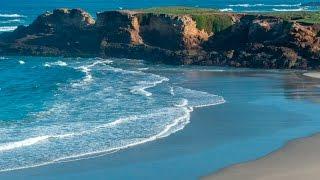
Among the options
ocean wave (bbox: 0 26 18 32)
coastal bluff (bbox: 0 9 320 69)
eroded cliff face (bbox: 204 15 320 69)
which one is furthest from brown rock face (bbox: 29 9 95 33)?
ocean wave (bbox: 0 26 18 32)

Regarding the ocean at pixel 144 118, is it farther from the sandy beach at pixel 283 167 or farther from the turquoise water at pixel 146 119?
the sandy beach at pixel 283 167

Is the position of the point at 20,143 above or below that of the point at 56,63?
above

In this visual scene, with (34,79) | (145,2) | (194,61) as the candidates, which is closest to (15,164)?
(34,79)

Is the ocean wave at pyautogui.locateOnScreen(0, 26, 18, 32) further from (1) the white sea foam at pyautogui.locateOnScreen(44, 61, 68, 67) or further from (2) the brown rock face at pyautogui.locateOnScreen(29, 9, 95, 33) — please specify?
(1) the white sea foam at pyautogui.locateOnScreen(44, 61, 68, 67)

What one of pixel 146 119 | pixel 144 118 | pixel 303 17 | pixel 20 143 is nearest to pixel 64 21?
pixel 303 17

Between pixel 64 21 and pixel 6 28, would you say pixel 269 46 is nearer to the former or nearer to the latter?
pixel 64 21

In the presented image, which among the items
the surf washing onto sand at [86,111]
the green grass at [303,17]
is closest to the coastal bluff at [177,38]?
the green grass at [303,17]
